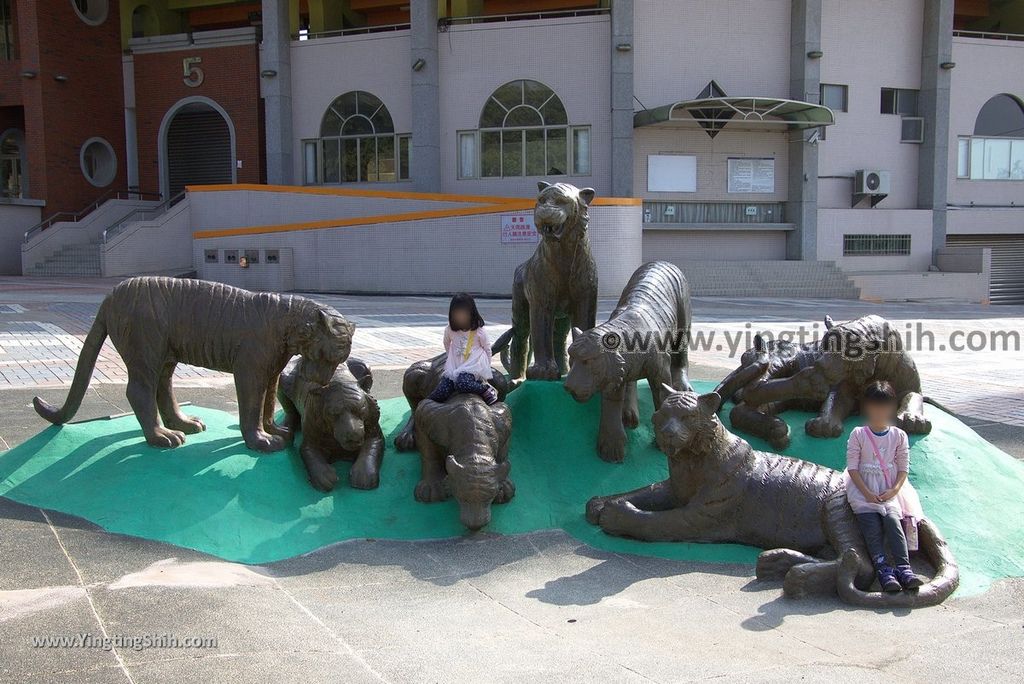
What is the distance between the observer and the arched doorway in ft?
100

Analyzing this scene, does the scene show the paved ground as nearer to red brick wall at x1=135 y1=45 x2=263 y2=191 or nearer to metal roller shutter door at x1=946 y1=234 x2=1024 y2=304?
red brick wall at x1=135 y1=45 x2=263 y2=191

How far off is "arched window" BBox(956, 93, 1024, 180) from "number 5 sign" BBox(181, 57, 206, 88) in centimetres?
2460

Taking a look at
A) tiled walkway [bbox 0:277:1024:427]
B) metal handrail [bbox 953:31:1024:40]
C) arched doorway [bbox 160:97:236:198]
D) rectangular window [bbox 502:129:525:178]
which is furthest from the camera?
arched doorway [bbox 160:97:236:198]

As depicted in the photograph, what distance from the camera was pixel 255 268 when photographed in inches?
916

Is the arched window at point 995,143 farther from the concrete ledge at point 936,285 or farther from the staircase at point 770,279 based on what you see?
the staircase at point 770,279

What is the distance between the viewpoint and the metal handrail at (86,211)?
27.9 metres

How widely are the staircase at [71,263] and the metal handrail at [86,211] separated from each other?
1.01 meters

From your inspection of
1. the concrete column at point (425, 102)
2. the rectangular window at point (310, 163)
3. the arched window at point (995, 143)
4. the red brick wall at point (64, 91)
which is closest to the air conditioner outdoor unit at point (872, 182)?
the arched window at point (995, 143)

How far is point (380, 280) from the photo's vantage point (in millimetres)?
22906

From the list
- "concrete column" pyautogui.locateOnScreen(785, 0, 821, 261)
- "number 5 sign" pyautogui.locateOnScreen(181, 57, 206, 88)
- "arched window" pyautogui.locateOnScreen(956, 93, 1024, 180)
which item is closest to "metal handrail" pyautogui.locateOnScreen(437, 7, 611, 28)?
"concrete column" pyautogui.locateOnScreen(785, 0, 821, 261)

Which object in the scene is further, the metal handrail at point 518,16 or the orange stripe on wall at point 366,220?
the metal handrail at point 518,16

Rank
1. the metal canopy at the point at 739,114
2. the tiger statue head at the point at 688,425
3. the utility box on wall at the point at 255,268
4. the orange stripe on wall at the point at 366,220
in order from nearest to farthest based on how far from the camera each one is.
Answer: the tiger statue head at the point at 688,425, the orange stripe on wall at the point at 366,220, the utility box on wall at the point at 255,268, the metal canopy at the point at 739,114

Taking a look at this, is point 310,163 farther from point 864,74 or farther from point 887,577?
point 887,577

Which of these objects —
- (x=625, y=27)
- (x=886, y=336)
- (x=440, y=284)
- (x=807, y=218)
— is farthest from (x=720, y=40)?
(x=886, y=336)
